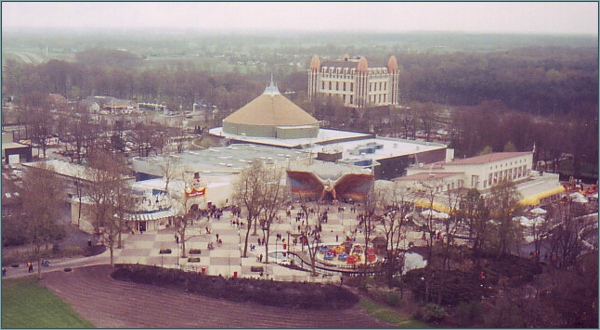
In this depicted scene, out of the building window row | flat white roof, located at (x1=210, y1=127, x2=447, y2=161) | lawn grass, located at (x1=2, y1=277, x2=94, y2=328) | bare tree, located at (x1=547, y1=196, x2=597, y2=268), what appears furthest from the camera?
flat white roof, located at (x1=210, y1=127, x2=447, y2=161)

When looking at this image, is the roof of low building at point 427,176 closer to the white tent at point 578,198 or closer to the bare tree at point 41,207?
the white tent at point 578,198

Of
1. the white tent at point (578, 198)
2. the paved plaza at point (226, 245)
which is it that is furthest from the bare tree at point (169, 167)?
the white tent at point (578, 198)

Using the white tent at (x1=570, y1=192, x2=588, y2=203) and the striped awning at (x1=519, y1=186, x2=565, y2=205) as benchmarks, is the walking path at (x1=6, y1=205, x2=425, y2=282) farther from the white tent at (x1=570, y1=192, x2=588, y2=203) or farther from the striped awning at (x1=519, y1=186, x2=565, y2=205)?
the white tent at (x1=570, y1=192, x2=588, y2=203)

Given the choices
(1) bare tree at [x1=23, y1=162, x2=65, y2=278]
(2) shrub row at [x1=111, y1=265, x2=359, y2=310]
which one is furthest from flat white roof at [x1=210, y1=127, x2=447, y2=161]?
(2) shrub row at [x1=111, y1=265, x2=359, y2=310]

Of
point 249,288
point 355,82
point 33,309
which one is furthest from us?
point 355,82

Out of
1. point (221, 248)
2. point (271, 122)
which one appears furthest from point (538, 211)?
point (271, 122)

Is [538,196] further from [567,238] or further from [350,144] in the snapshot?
[350,144]

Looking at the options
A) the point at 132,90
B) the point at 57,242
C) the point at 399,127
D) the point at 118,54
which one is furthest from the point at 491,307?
the point at 118,54
